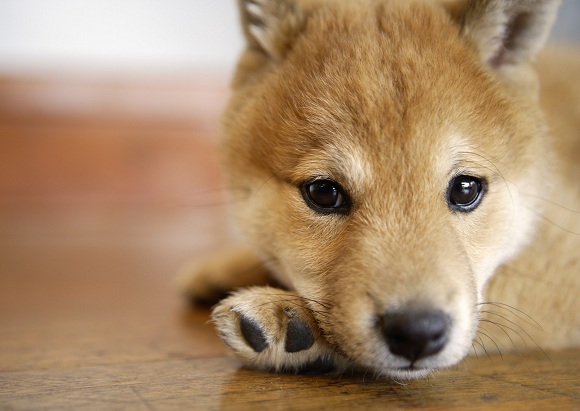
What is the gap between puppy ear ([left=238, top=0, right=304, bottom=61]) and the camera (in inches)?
99.1

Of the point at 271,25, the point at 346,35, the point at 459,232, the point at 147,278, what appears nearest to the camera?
the point at 459,232

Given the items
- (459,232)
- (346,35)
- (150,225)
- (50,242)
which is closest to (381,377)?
(459,232)

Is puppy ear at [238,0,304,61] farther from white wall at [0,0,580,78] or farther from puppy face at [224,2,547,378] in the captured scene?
white wall at [0,0,580,78]

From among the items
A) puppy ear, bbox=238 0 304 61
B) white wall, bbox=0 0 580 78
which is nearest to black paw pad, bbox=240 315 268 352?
puppy ear, bbox=238 0 304 61

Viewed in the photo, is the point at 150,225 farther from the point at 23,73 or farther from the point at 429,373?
the point at 429,373

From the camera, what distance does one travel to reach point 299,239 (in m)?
2.21

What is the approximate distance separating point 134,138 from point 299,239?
437 cm

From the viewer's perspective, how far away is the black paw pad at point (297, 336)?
1958mm

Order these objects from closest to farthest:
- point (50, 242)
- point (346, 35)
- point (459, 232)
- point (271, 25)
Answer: point (459, 232) < point (346, 35) < point (271, 25) < point (50, 242)

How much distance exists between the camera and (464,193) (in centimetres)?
215

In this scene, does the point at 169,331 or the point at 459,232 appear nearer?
the point at 459,232

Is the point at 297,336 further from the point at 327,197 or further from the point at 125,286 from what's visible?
the point at 125,286

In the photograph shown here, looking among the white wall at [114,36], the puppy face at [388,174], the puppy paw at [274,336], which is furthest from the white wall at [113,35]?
the puppy paw at [274,336]

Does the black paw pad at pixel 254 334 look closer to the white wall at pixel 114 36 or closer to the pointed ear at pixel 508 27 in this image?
the pointed ear at pixel 508 27
